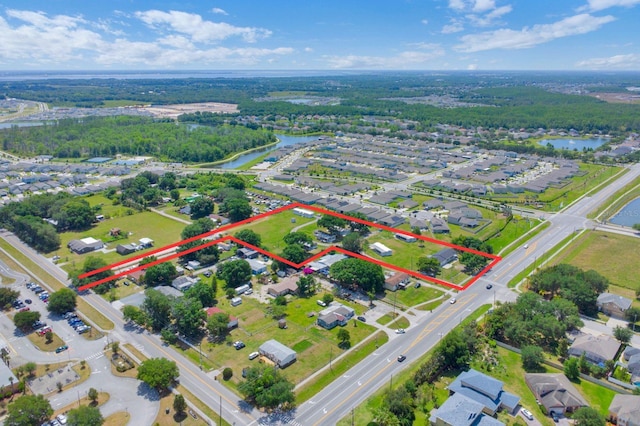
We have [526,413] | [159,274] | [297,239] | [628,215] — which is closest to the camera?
[526,413]

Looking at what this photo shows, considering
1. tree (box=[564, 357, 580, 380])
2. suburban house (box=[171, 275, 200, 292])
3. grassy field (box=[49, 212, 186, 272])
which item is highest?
tree (box=[564, 357, 580, 380])

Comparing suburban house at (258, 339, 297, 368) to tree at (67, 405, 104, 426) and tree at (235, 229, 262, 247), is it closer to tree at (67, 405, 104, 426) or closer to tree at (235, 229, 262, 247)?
tree at (67, 405, 104, 426)

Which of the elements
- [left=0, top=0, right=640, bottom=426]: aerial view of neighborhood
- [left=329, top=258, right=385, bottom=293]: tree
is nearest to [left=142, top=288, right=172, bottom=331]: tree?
[left=0, top=0, right=640, bottom=426]: aerial view of neighborhood

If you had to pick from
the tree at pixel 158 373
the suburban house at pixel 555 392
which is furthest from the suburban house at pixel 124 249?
the suburban house at pixel 555 392

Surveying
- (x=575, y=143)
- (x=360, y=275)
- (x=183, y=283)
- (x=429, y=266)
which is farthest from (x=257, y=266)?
(x=575, y=143)

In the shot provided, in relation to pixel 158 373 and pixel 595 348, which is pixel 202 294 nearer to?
pixel 158 373
